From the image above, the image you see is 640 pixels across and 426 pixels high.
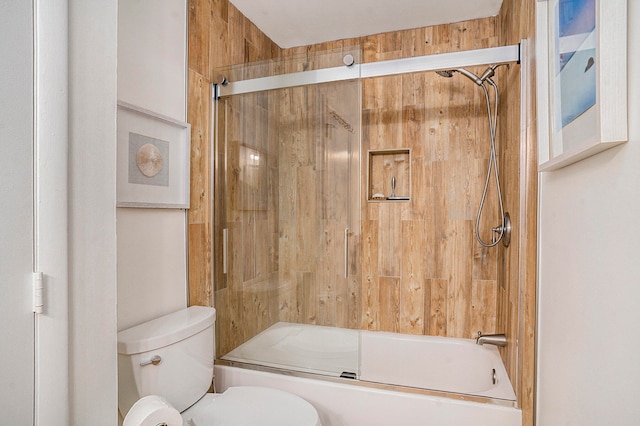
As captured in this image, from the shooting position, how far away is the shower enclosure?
1.75 m

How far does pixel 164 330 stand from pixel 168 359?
11 cm

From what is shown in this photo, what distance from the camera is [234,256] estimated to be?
6.35 ft

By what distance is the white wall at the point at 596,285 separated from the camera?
66 centimetres

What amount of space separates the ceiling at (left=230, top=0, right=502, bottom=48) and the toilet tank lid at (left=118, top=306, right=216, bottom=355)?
1.75 m

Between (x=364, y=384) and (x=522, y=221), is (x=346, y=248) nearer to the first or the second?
(x=364, y=384)

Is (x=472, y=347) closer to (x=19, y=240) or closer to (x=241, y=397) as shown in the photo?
(x=241, y=397)

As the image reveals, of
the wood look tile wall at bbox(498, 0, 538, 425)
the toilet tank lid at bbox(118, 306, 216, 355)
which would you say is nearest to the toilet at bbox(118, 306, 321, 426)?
the toilet tank lid at bbox(118, 306, 216, 355)

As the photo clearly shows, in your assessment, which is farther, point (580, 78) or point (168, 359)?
point (168, 359)

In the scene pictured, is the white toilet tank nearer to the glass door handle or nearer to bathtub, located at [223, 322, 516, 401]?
bathtub, located at [223, 322, 516, 401]

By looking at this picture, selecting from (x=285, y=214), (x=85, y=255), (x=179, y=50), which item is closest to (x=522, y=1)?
(x=285, y=214)

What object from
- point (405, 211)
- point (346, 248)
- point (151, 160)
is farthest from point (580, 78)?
point (405, 211)

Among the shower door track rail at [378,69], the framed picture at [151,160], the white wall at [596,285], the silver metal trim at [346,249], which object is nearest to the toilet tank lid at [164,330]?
the framed picture at [151,160]

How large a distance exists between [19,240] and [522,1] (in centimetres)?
203

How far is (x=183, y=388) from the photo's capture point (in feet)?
4.82
